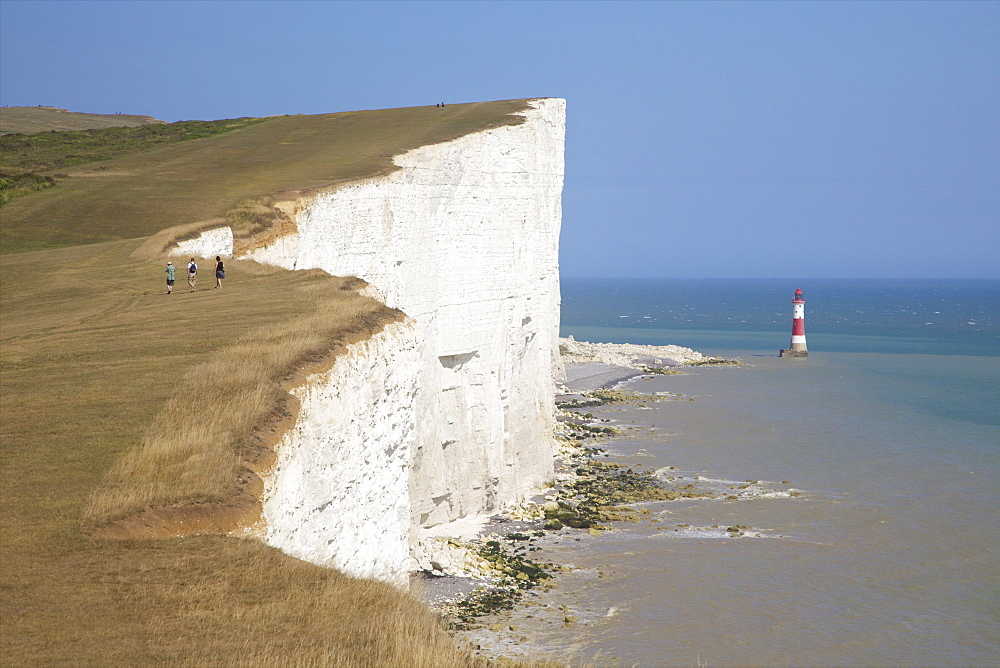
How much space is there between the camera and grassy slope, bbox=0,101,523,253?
23.8 metres

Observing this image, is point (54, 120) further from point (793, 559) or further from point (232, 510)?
point (232, 510)

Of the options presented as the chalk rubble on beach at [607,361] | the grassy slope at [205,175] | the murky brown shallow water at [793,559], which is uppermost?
the grassy slope at [205,175]

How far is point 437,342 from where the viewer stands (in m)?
23.2

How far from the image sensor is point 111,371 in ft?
37.2

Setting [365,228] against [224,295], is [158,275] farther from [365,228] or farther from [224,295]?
[365,228]

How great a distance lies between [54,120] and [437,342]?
4971 cm

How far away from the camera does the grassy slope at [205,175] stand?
2384 cm

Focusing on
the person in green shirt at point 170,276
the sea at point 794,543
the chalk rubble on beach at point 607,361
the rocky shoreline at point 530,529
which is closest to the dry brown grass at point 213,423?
the rocky shoreline at point 530,529


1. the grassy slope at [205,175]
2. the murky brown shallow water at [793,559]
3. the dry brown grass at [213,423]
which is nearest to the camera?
the dry brown grass at [213,423]

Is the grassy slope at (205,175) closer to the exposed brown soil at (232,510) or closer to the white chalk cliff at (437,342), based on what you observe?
the white chalk cliff at (437,342)

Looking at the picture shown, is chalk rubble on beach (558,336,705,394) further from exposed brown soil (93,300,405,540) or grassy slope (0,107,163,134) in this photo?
exposed brown soil (93,300,405,540)

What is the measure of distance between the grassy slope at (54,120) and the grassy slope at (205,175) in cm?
2467

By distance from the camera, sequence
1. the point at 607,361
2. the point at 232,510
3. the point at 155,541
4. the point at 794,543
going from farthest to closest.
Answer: the point at 607,361, the point at 794,543, the point at 232,510, the point at 155,541

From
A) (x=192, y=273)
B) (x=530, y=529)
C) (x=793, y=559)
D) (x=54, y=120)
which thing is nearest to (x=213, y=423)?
(x=192, y=273)
